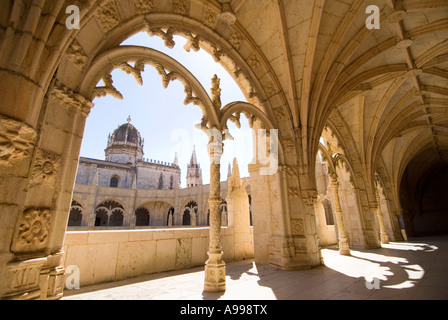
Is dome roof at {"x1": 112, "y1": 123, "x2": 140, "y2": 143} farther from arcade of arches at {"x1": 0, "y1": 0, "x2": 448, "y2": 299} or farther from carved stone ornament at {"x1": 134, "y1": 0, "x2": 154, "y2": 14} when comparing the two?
carved stone ornament at {"x1": 134, "y1": 0, "x2": 154, "y2": 14}

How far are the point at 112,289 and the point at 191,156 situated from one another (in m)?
40.5

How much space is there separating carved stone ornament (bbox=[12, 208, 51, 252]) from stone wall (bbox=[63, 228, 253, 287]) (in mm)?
1802

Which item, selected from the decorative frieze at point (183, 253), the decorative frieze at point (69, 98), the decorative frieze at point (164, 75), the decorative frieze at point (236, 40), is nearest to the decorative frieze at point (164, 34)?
the decorative frieze at point (164, 75)

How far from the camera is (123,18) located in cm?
338

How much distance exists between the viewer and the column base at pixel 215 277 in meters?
3.35

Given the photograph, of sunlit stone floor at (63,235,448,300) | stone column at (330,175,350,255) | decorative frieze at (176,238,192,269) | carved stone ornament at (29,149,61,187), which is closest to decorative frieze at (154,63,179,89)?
carved stone ornament at (29,149,61,187)

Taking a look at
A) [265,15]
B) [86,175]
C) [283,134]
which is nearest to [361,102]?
[283,134]

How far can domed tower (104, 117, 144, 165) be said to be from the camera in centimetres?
3494

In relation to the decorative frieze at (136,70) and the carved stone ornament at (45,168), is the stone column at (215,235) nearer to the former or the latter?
the decorative frieze at (136,70)

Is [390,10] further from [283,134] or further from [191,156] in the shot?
[191,156]

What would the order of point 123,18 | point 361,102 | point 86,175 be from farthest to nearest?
point 86,175 < point 361,102 < point 123,18

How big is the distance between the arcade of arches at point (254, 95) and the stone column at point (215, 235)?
2cm

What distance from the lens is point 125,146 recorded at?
35.5 metres
